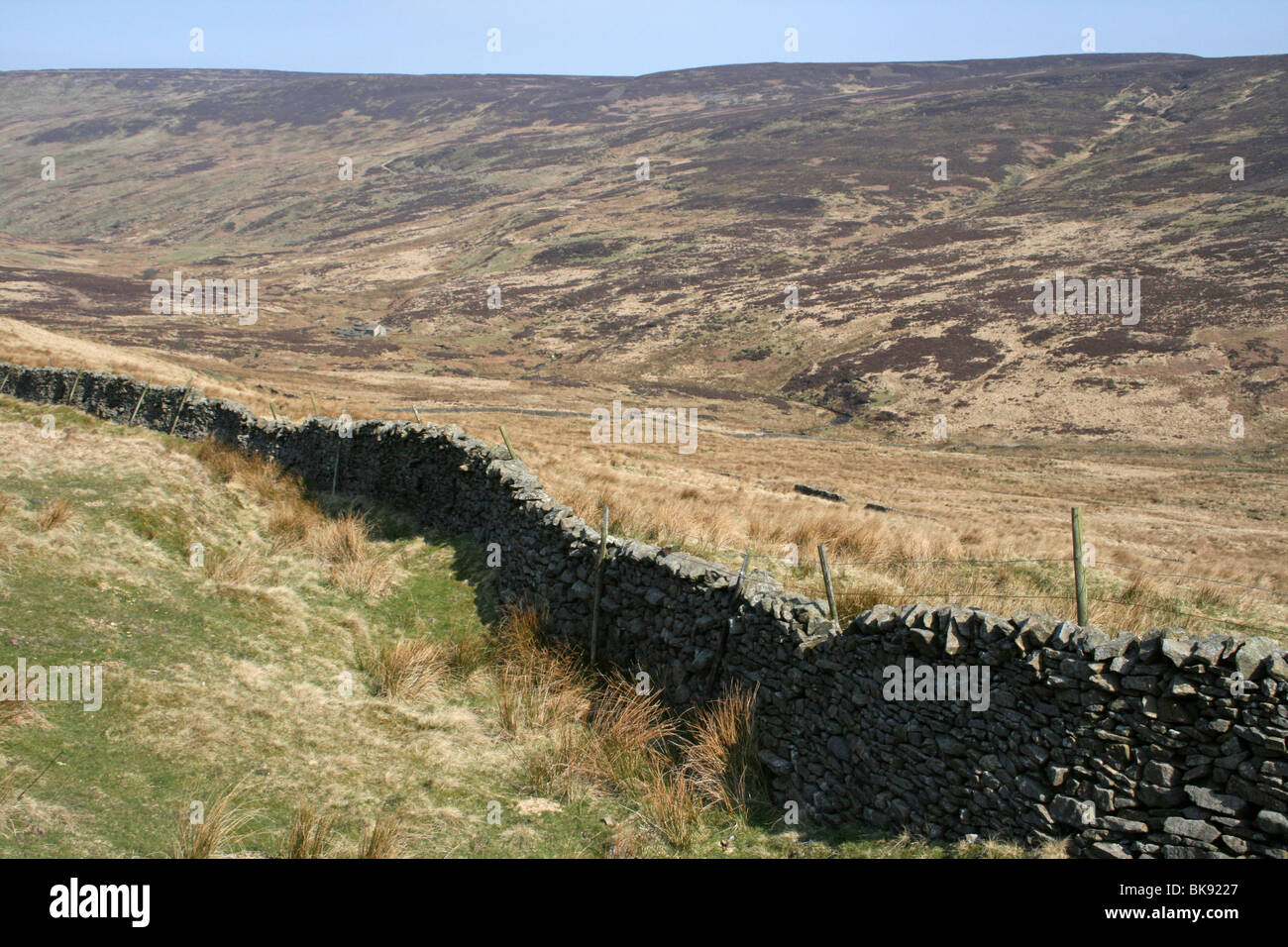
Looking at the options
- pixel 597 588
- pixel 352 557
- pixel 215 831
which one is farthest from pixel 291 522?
pixel 215 831

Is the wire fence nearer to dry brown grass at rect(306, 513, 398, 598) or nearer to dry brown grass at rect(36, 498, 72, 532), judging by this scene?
dry brown grass at rect(306, 513, 398, 598)

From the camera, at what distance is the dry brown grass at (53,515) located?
11094 mm

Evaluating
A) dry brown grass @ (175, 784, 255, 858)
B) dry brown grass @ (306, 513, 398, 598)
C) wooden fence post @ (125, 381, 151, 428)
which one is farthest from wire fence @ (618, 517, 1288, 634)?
wooden fence post @ (125, 381, 151, 428)

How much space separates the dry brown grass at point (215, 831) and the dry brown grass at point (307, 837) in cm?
37

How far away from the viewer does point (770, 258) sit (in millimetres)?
95500

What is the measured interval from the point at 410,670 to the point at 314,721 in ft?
4.57

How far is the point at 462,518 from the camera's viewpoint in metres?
14.7

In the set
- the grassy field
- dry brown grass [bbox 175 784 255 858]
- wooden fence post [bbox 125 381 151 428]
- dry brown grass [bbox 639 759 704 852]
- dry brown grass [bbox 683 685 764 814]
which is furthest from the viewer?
wooden fence post [bbox 125 381 151 428]

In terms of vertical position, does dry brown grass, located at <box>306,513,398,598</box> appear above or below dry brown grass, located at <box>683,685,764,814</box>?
above

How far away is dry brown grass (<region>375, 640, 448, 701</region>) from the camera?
9.52 m

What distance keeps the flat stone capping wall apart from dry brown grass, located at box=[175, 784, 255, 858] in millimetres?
4453

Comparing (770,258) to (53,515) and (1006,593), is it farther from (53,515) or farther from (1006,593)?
Answer: (53,515)

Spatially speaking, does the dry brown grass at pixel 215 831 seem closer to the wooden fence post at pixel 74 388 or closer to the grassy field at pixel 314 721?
the grassy field at pixel 314 721
